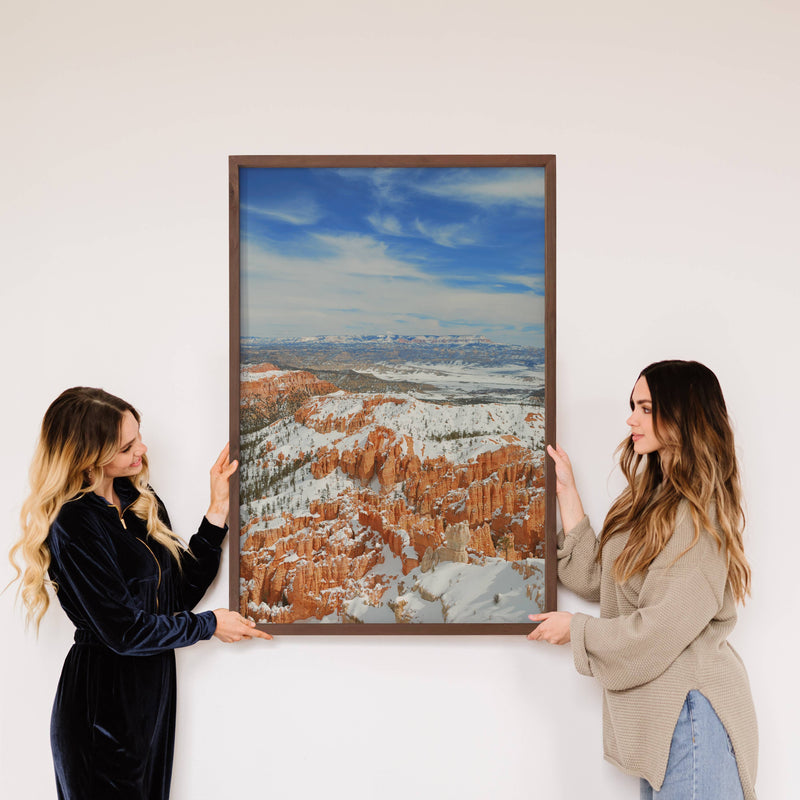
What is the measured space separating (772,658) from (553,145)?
4.51ft

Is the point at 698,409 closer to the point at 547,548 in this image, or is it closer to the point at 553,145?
the point at 547,548

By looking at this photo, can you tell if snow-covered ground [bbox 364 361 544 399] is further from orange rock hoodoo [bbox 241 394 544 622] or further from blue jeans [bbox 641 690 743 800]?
blue jeans [bbox 641 690 743 800]

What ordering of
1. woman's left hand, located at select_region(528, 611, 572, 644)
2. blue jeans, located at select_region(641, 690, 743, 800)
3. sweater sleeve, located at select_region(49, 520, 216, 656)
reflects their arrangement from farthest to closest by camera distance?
1. woman's left hand, located at select_region(528, 611, 572, 644)
2. sweater sleeve, located at select_region(49, 520, 216, 656)
3. blue jeans, located at select_region(641, 690, 743, 800)

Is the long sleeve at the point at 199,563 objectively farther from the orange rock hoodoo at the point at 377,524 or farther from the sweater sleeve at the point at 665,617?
the sweater sleeve at the point at 665,617

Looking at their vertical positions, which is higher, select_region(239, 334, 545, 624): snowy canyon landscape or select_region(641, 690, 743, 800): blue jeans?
select_region(239, 334, 545, 624): snowy canyon landscape

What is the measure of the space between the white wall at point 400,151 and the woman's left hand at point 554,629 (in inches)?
4.9

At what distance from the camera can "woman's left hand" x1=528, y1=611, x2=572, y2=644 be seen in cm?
150

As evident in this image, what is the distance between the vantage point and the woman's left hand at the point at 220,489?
159cm

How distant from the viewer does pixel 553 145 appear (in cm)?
165

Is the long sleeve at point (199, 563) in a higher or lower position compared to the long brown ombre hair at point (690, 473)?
lower

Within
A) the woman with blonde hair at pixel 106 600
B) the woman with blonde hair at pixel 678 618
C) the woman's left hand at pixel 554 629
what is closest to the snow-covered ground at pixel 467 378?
the woman with blonde hair at pixel 678 618

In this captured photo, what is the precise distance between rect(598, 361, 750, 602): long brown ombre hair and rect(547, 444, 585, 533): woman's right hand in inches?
6.0

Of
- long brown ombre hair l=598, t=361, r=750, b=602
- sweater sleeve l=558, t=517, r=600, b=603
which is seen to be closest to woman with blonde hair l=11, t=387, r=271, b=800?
sweater sleeve l=558, t=517, r=600, b=603

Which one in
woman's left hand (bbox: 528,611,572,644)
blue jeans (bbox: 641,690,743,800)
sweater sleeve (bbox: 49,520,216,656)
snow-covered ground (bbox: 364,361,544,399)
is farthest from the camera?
snow-covered ground (bbox: 364,361,544,399)
